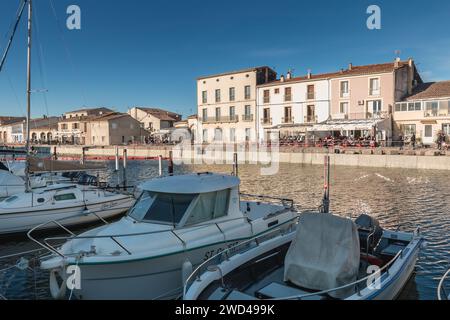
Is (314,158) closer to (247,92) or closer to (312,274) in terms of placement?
(247,92)

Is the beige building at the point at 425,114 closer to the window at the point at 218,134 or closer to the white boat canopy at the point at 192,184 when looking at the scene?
the window at the point at 218,134

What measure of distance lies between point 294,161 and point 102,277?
114 ft

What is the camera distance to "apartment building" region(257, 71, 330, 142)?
49594 millimetres

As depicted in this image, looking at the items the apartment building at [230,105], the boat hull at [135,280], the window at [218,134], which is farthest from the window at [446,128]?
the boat hull at [135,280]

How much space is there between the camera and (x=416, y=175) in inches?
1166

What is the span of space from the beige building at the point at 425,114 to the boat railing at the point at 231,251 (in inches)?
1395

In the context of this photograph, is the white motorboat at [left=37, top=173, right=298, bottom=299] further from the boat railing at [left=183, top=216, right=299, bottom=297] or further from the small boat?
the small boat

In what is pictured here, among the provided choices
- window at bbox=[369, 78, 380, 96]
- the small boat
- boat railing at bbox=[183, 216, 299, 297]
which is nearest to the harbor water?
the small boat

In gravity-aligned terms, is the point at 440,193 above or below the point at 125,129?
below

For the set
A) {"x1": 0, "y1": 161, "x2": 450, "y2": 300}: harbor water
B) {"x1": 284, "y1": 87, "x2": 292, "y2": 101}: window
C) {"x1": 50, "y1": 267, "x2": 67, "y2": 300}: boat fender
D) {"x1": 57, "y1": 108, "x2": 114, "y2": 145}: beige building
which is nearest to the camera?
{"x1": 50, "y1": 267, "x2": 67, "y2": 300}: boat fender

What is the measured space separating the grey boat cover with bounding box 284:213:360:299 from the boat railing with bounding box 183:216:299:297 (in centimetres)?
156

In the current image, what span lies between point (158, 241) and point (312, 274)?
357 cm
